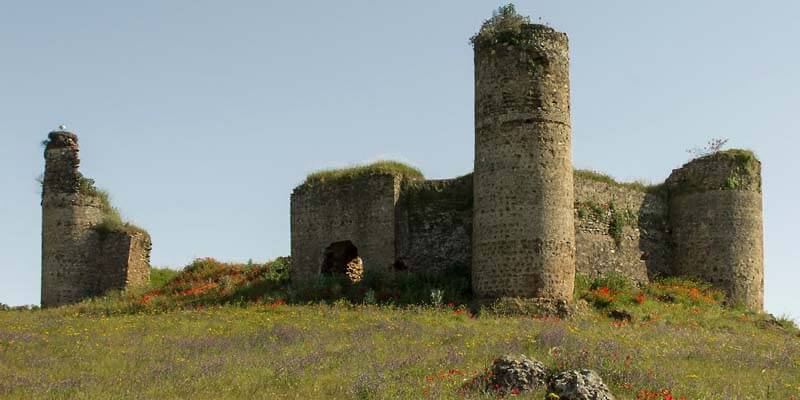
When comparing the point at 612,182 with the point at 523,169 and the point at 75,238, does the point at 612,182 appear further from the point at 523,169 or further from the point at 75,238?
the point at 75,238

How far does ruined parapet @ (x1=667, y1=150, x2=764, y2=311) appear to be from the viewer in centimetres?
2691

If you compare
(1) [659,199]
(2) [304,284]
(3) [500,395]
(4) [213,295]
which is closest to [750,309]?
(1) [659,199]

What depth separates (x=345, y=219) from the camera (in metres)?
26.4

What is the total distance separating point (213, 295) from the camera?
26.0m

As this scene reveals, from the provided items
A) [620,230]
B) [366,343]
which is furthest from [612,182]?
[366,343]

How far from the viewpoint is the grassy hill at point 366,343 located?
13492 millimetres

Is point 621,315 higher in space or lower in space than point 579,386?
higher

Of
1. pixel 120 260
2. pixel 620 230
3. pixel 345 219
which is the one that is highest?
pixel 345 219

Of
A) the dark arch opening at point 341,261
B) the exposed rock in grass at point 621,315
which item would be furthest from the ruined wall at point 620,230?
the dark arch opening at point 341,261

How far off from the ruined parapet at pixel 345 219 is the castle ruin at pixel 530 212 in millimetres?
32

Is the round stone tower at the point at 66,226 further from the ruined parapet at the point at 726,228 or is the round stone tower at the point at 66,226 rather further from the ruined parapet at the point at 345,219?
the ruined parapet at the point at 726,228

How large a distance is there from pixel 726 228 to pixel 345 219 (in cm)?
1045

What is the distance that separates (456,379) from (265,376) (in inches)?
110

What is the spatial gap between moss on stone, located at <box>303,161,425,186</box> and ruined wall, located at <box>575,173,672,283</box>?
4520 millimetres
